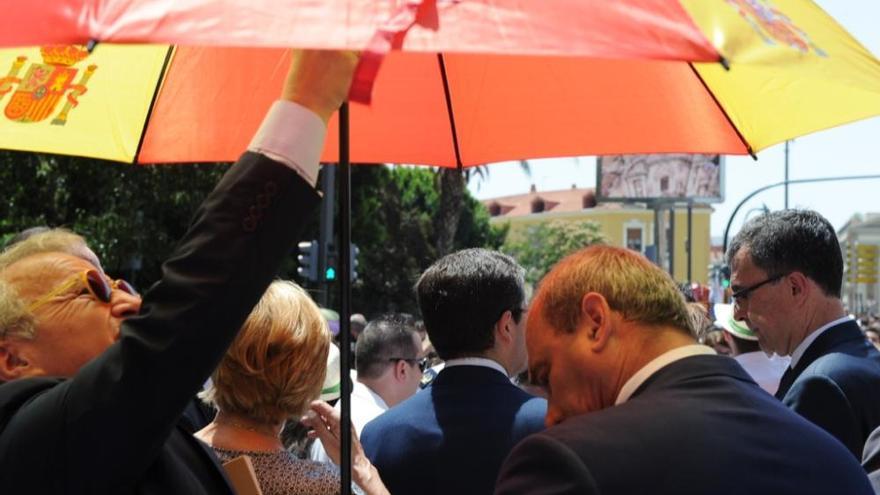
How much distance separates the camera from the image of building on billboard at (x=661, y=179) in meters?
62.3

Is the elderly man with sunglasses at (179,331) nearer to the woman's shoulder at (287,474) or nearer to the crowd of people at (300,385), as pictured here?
the crowd of people at (300,385)

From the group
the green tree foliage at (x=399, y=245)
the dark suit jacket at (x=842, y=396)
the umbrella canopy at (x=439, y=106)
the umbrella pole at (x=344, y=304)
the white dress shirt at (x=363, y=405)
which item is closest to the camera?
the umbrella pole at (x=344, y=304)

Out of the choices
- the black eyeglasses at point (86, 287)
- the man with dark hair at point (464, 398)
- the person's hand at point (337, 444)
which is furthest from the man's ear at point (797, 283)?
the black eyeglasses at point (86, 287)

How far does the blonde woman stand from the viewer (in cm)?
302

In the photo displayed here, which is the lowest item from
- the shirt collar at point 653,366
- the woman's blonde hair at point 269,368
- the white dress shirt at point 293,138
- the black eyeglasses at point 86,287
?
the woman's blonde hair at point 269,368

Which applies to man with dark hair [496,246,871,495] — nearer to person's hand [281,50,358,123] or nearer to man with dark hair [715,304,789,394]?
person's hand [281,50,358,123]

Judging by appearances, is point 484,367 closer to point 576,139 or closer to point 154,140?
point 576,139

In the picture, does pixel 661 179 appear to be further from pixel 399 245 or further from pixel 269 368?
pixel 269 368

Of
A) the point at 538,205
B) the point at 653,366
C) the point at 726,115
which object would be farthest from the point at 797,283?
the point at 538,205

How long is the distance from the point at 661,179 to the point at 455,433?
202ft

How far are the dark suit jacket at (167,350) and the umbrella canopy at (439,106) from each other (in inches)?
66.2

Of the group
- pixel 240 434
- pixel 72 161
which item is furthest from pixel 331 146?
pixel 72 161

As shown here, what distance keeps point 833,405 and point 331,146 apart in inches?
73.9

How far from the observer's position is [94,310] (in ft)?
7.22
